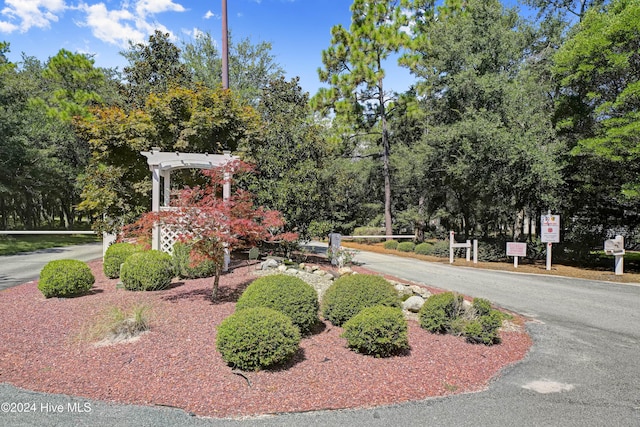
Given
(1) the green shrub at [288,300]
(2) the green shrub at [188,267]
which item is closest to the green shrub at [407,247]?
(2) the green shrub at [188,267]

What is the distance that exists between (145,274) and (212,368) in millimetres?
3904

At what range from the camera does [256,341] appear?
12.6 feet

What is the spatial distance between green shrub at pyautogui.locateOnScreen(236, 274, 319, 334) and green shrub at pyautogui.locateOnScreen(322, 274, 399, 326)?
42 cm

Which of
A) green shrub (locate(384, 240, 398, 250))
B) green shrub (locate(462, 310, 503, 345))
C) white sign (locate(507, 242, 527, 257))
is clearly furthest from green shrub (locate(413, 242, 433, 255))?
green shrub (locate(462, 310, 503, 345))

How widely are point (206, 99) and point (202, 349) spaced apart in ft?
37.0

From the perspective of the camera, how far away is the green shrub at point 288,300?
4.85 metres

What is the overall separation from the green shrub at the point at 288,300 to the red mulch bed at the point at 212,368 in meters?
0.29

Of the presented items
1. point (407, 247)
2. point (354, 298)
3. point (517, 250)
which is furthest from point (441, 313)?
point (407, 247)

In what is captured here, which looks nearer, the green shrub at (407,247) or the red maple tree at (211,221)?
the red maple tree at (211,221)

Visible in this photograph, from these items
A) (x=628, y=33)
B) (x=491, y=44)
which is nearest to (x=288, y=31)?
(x=491, y=44)

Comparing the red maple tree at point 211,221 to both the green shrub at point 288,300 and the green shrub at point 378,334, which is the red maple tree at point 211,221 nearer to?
the green shrub at point 288,300

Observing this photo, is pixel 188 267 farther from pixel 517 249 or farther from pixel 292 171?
pixel 517 249

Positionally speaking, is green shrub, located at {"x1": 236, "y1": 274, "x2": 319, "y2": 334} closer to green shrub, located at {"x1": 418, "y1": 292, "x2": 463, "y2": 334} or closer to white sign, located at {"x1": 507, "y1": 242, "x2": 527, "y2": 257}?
green shrub, located at {"x1": 418, "y1": 292, "x2": 463, "y2": 334}

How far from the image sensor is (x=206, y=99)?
13727mm
